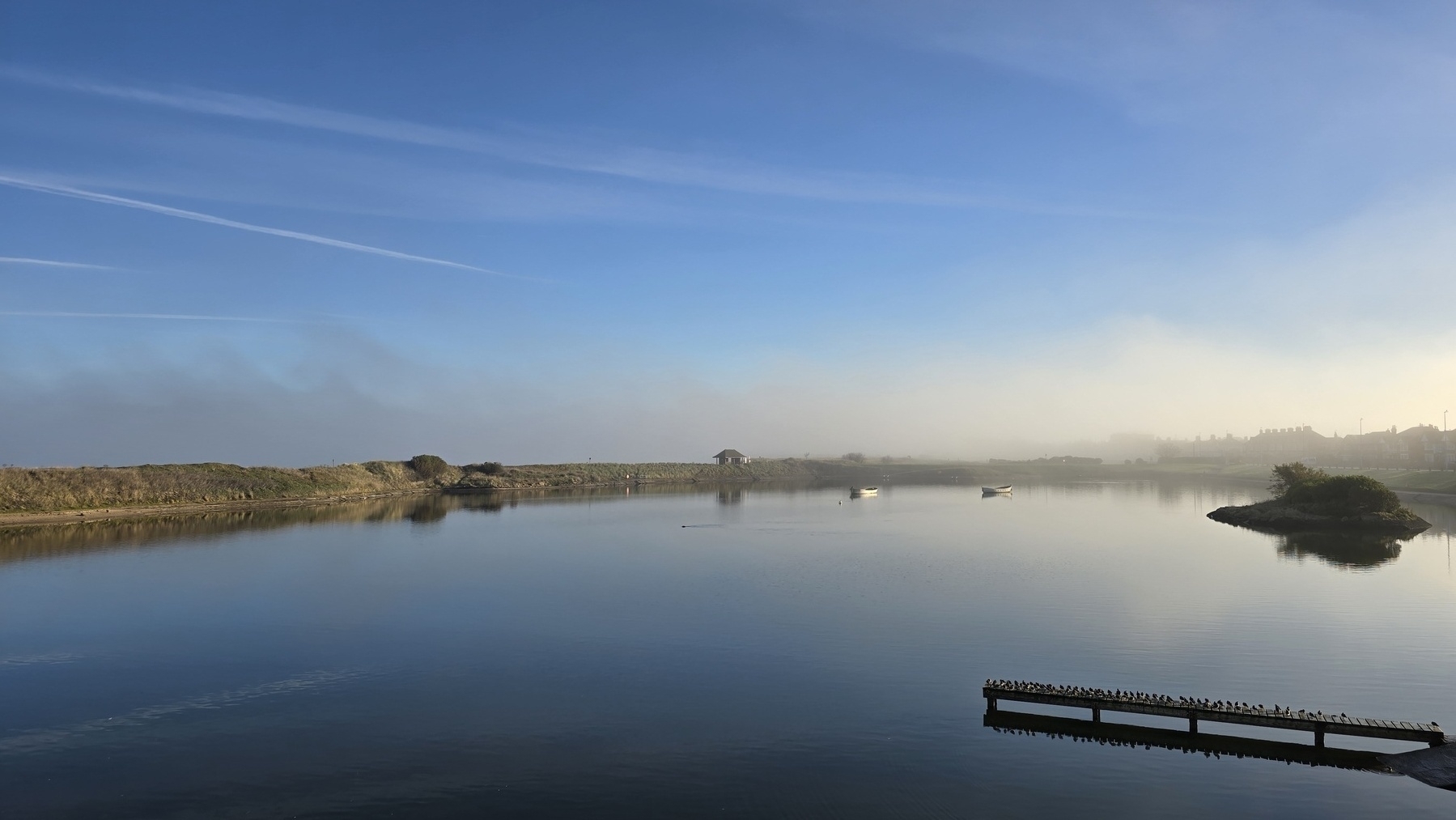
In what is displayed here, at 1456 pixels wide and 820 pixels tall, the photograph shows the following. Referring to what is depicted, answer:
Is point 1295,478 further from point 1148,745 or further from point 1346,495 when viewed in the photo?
point 1148,745

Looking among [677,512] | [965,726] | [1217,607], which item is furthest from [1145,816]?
[677,512]

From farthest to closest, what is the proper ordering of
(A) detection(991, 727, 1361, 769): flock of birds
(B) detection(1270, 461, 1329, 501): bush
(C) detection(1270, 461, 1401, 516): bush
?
(B) detection(1270, 461, 1329, 501): bush → (C) detection(1270, 461, 1401, 516): bush → (A) detection(991, 727, 1361, 769): flock of birds

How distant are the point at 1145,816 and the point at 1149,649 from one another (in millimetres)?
11852

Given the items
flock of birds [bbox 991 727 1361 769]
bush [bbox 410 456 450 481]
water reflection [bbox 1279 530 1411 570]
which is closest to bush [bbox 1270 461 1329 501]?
water reflection [bbox 1279 530 1411 570]

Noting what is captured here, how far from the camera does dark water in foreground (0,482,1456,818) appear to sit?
13.8 m

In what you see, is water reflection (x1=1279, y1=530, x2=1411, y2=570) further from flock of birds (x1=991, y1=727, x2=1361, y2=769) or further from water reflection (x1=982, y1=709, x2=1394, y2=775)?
flock of birds (x1=991, y1=727, x2=1361, y2=769)

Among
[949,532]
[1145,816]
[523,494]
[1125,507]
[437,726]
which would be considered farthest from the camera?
[523,494]

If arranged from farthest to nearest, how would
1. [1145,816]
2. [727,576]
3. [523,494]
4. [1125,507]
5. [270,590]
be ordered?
[523,494]
[1125,507]
[727,576]
[270,590]
[1145,816]

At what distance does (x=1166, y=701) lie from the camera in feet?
54.3

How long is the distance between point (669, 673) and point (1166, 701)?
11.7 m

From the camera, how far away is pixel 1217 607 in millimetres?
29531

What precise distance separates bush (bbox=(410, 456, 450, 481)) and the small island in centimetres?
9609

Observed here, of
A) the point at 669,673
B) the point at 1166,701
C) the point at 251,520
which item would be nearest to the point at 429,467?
the point at 251,520

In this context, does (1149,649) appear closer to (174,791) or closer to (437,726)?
(437,726)
